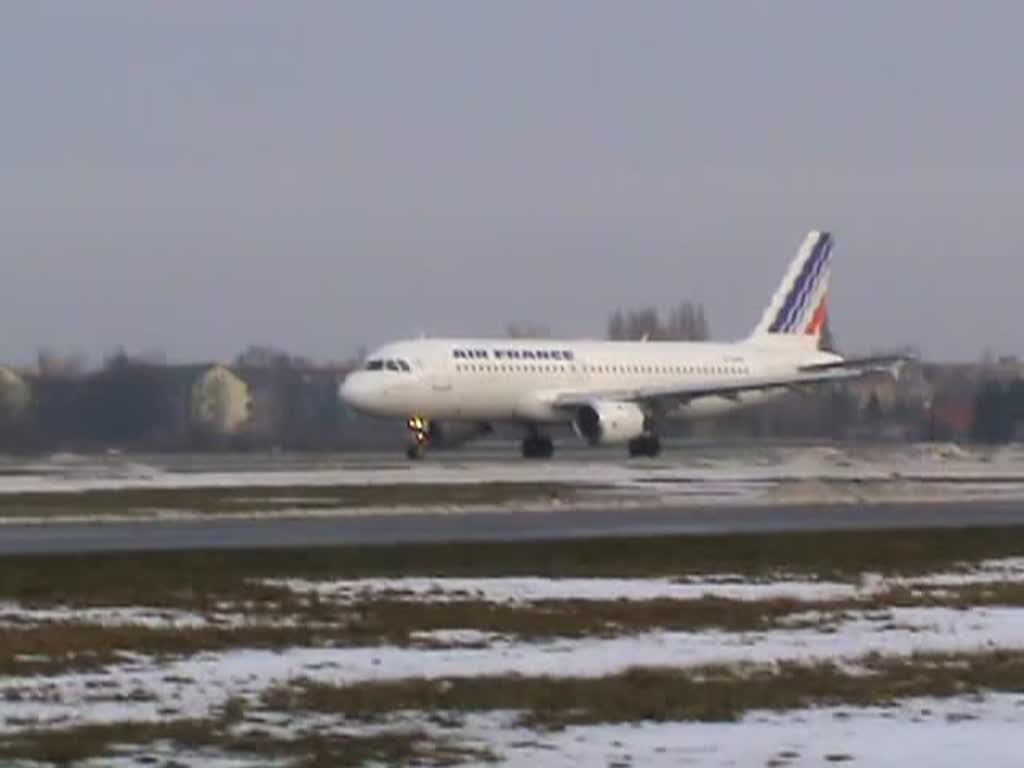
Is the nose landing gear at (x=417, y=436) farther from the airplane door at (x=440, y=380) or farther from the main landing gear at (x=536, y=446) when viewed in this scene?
the main landing gear at (x=536, y=446)

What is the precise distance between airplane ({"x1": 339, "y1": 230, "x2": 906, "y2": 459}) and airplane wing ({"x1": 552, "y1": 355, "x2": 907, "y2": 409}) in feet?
0.10

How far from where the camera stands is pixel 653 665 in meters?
17.3

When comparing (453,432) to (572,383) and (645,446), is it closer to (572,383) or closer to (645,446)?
(572,383)

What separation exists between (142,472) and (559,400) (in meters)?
15.4

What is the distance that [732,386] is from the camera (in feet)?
246

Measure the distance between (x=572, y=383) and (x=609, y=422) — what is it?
293 centimetres

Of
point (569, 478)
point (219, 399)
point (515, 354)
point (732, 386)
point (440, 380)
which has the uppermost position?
point (515, 354)

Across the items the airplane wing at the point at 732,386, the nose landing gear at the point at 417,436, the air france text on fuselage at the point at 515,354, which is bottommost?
the nose landing gear at the point at 417,436

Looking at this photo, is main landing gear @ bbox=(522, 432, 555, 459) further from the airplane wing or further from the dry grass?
the dry grass

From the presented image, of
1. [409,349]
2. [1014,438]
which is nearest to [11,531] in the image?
[409,349]

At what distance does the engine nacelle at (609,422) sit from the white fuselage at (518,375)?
98 cm

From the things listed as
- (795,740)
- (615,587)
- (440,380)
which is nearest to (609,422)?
(440,380)

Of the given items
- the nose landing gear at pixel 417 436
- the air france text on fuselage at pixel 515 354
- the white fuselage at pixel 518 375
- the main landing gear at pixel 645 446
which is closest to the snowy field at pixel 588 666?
the white fuselage at pixel 518 375

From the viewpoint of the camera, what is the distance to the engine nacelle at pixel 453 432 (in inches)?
2884
